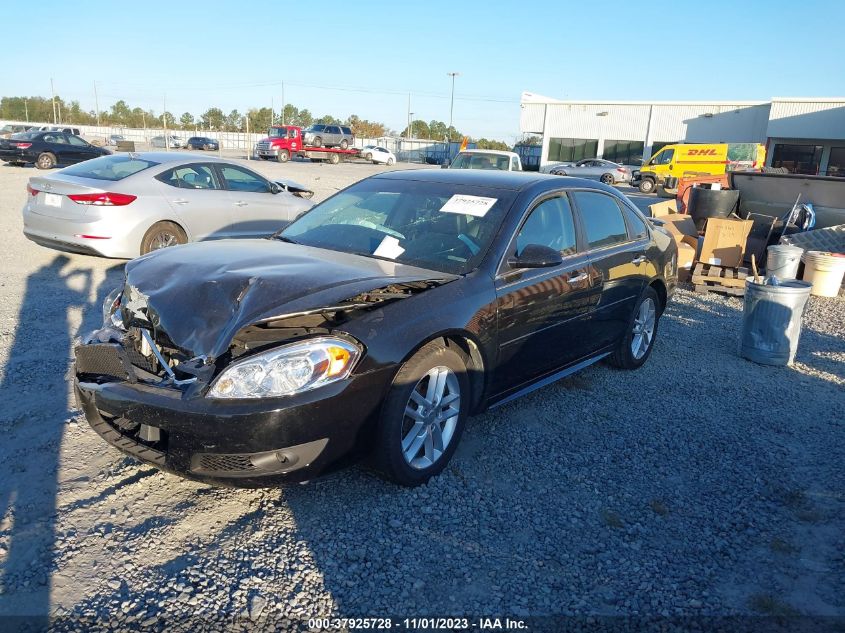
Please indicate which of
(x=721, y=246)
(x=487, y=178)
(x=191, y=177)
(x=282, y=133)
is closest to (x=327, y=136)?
(x=282, y=133)

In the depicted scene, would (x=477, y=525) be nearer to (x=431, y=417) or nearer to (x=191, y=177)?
(x=431, y=417)

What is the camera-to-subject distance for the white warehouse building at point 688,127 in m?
38.9

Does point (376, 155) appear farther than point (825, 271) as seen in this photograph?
Yes

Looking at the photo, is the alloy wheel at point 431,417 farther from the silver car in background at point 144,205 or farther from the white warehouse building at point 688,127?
the white warehouse building at point 688,127

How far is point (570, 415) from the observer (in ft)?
15.3

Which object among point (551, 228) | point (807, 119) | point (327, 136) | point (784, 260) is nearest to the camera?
point (551, 228)

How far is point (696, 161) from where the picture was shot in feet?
95.6

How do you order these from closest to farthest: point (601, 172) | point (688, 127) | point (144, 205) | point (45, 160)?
point (144, 205) < point (45, 160) < point (601, 172) < point (688, 127)

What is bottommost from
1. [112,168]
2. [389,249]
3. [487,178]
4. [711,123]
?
[389,249]

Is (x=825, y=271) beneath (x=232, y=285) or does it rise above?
→ beneath

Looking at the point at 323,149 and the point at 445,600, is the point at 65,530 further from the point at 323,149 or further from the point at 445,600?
the point at 323,149

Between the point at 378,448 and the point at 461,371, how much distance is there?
69 cm

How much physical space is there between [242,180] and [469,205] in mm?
5807

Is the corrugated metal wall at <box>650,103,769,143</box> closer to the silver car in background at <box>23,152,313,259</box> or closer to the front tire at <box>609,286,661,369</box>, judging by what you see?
the silver car in background at <box>23,152,313,259</box>
